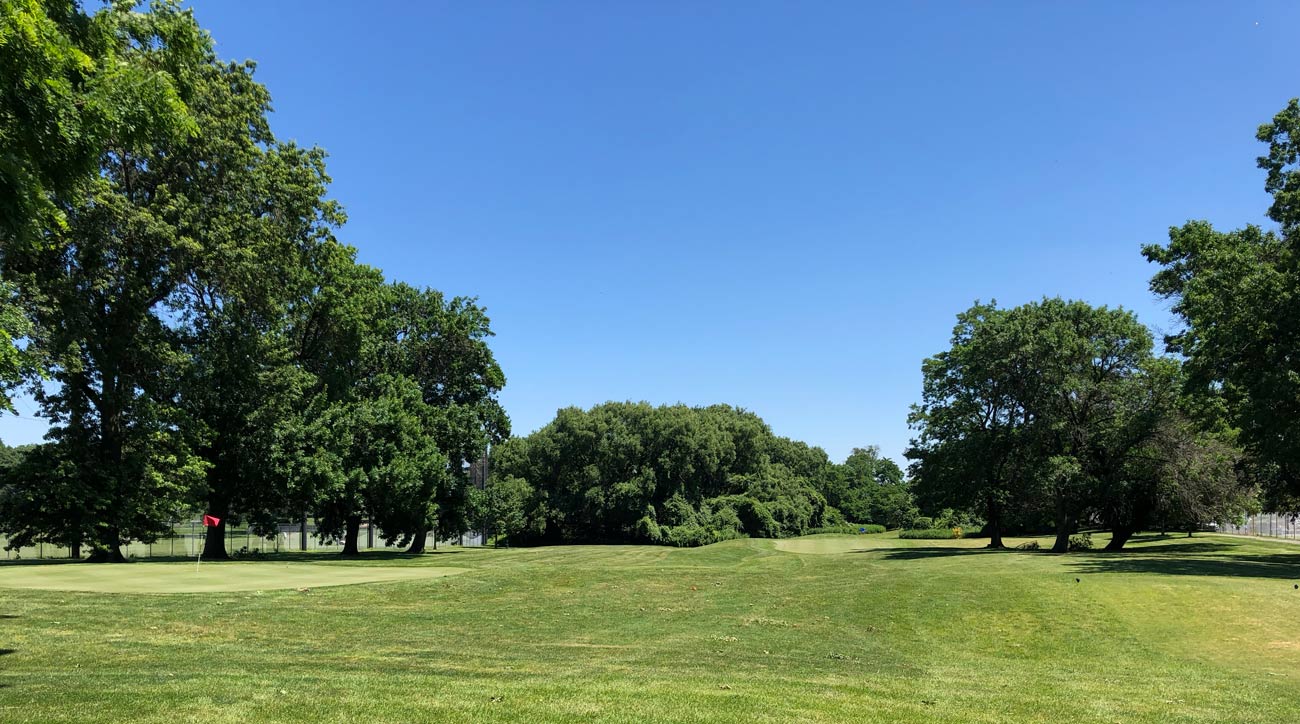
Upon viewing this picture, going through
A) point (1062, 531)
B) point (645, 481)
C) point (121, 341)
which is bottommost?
point (1062, 531)

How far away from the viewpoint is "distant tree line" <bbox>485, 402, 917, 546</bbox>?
66062mm

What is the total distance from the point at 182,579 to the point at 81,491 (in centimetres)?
1086

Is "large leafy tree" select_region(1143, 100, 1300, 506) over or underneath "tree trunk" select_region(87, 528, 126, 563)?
over

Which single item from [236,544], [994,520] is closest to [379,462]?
[236,544]

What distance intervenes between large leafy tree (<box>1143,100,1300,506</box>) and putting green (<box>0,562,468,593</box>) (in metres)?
28.5

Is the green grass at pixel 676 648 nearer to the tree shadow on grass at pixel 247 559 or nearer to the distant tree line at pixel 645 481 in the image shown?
the tree shadow on grass at pixel 247 559

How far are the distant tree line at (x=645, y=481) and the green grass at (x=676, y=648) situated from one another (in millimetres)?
39658

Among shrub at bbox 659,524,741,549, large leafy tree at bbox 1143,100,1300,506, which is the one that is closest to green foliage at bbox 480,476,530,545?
shrub at bbox 659,524,741,549

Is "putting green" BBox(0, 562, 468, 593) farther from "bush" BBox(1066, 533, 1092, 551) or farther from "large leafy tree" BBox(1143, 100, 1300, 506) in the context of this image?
"bush" BBox(1066, 533, 1092, 551)

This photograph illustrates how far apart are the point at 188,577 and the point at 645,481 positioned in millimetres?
46112

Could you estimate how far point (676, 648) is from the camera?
14.4 metres

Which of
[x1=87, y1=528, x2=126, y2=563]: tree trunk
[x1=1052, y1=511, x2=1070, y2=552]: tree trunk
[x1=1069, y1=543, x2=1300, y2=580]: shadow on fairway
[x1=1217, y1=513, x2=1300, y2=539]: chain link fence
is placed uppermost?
[x1=87, y1=528, x2=126, y2=563]: tree trunk

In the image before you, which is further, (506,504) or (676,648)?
(506,504)

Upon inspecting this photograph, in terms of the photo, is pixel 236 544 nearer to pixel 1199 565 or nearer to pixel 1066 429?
pixel 1066 429
